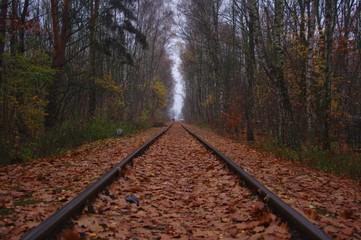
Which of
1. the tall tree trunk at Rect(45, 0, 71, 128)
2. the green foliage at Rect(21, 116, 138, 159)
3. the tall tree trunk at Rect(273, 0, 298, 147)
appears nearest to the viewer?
the green foliage at Rect(21, 116, 138, 159)

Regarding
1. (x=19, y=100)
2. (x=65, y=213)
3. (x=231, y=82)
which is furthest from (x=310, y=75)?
(x=231, y=82)

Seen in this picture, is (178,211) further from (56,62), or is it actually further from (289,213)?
(56,62)

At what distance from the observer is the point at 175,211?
521 cm

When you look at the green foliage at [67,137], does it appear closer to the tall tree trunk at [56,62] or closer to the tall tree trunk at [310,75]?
the tall tree trunk at [56,62]

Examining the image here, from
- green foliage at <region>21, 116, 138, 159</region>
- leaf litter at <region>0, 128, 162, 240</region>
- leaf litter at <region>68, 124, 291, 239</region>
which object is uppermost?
green foliage at <region>21, 116, 138, 159</region>

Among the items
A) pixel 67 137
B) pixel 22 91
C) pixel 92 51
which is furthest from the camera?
pixel 92 51

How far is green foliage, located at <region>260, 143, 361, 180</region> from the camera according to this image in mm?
8719

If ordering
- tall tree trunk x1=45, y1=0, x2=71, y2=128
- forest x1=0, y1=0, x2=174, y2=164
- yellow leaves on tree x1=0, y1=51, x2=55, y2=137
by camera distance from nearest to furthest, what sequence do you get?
yellow leaves on tree x1=0, y1=51, x2=55, y2=137, forest x1=0, y1=0, x2=174, y2=164, tall tree trunk x1=45, y1=0, x2=71, y2=128

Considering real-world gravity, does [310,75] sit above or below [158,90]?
below

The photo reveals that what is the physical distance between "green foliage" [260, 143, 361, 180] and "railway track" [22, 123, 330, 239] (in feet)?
10.2

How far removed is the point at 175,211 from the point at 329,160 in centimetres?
633

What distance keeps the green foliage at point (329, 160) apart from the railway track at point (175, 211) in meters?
3.11

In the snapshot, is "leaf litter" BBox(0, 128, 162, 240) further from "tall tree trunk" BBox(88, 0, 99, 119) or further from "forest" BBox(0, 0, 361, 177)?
"tall tree trunk" BBox(88, 0, 99, 119)

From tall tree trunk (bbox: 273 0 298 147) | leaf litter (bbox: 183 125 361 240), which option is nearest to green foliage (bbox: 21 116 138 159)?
leaf litter (bbox: 183 125 361 240)
